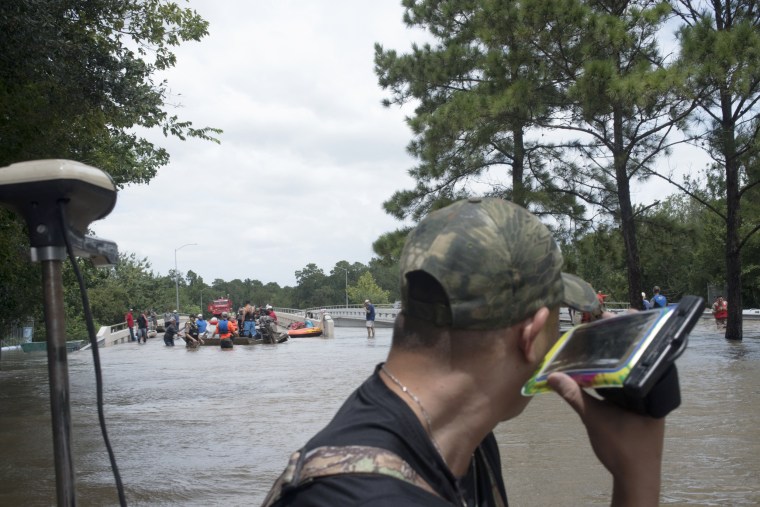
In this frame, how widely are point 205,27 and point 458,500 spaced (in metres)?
14.6

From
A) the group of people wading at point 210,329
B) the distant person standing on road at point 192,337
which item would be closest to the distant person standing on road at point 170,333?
the group of people wading at point 210,329

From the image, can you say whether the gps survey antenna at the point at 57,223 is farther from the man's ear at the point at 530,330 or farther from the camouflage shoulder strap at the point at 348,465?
the man's ear at the point at 530,330

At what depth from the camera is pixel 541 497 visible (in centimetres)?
664

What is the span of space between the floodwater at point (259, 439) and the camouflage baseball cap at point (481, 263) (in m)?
5.30

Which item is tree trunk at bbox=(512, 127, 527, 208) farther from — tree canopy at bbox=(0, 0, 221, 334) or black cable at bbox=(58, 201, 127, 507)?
black cable at bbox=(58, 201, 127, 507)

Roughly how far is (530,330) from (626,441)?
0.29 metres

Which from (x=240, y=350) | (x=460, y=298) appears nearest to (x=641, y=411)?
(x=460, y=298)

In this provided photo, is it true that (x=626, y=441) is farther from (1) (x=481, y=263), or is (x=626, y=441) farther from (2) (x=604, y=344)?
(1) (x=481, y=263)

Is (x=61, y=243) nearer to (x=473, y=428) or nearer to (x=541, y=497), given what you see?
(x=473, y=428)

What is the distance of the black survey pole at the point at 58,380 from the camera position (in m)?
2.44

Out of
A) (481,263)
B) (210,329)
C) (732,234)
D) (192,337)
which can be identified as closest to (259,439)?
(481,263)

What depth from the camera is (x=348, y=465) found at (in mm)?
1364

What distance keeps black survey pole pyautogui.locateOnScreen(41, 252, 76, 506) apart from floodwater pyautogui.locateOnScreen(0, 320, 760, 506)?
437cm

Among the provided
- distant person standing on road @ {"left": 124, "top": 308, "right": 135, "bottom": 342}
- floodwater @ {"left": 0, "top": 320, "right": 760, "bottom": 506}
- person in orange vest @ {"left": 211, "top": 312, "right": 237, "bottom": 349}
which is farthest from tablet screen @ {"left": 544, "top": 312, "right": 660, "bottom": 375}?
distant person standing on road @ {"left": 124, "top": 308, "right": 135, "bottom": 342}
